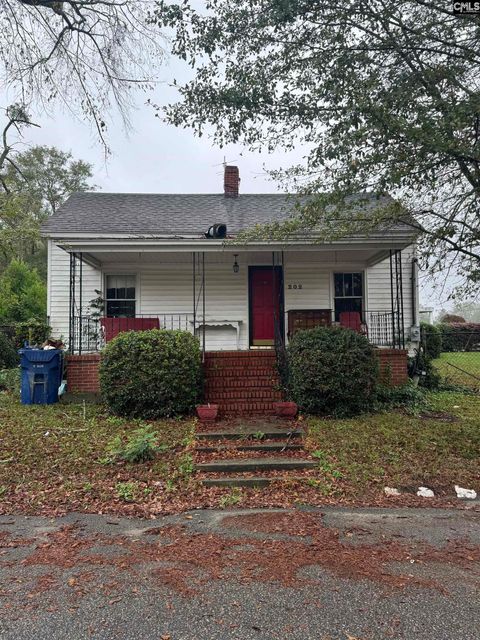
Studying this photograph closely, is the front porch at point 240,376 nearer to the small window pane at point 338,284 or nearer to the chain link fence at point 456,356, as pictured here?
the chain link fence at point 456,356

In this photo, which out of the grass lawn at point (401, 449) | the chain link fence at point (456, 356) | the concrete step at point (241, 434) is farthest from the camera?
the chain link fence at point (456, 356)

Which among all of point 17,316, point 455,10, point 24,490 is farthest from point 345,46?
point 17,316

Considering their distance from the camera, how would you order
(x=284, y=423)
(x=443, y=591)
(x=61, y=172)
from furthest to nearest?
(x=61, y=172)
(x=284, y=423)
(x=443, y=591)

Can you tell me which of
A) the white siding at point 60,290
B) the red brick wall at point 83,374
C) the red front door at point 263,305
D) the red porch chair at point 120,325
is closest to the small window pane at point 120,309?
the white siding at point 60,290

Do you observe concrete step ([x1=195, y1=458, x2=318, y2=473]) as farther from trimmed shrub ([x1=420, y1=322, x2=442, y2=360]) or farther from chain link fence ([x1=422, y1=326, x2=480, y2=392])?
trimmed shrub ([x1=420, y1=322, x2=442, y2=360])

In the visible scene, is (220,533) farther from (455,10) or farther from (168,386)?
(455,10)

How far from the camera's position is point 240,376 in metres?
7.84

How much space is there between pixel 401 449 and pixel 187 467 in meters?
2.86

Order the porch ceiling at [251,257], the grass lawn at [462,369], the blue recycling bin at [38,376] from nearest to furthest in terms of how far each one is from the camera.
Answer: the blue recycling bin at [38,376] < the porch ceiling at [251,257] < the grass lawn at [462,369]

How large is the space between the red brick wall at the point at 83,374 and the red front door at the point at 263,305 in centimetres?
387

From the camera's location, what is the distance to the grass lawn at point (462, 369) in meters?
10.7

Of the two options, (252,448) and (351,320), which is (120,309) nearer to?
(351,320)

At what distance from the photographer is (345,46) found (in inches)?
206

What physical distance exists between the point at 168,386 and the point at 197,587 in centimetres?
428
